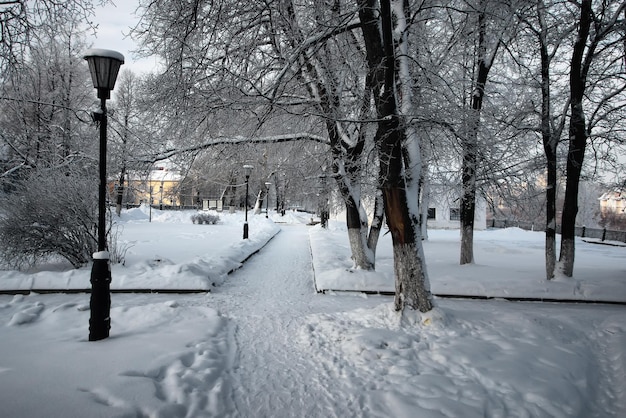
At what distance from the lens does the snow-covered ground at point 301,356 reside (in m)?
3.34

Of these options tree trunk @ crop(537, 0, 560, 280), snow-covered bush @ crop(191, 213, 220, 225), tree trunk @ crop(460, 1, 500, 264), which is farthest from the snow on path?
snow-covered bush @ crop(191, 213, 220, 225)

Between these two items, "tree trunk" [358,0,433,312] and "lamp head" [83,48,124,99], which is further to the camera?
"tree trunk" [358,0,433,312]

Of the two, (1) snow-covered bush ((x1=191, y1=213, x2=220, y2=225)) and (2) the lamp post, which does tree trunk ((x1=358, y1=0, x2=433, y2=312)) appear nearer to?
(2) the lamp post

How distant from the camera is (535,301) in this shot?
8281 millimetres

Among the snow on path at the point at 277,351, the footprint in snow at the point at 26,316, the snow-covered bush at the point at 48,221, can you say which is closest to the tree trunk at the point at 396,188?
the snow on path at the point at 277,351

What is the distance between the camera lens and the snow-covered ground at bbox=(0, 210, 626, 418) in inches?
132

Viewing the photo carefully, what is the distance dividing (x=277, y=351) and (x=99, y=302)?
2.41m

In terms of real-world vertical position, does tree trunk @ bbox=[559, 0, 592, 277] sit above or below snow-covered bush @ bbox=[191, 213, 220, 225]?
above

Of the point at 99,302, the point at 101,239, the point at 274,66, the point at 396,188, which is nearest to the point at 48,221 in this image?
the point at 101,239

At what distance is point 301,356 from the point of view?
475 centimetres

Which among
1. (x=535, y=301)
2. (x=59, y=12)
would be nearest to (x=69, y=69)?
(x=59, y=12)

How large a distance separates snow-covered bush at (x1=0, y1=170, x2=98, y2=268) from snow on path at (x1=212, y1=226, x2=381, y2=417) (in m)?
4.08

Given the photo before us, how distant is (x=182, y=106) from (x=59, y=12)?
2617mm

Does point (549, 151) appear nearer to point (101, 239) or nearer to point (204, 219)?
point (101, 239)
